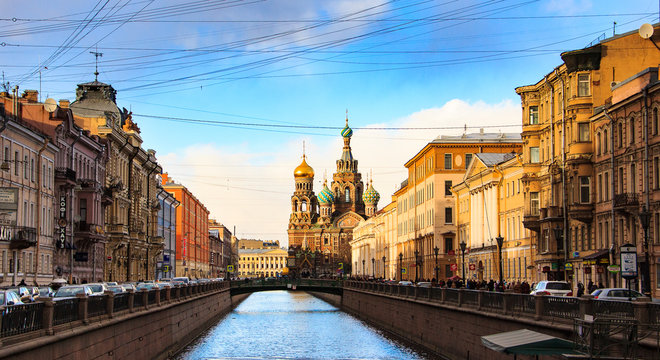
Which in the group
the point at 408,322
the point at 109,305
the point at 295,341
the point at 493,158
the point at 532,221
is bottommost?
the point at 295,341

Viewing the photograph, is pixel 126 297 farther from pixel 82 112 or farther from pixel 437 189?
pixel 437 189

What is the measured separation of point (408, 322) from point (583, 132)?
50.0ft

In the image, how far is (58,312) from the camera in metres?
24.6

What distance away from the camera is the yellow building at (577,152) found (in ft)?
181

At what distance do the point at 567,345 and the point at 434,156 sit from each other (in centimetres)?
8301

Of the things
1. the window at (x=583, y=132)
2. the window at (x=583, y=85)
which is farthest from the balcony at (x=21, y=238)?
the window at (x=583, y=85)

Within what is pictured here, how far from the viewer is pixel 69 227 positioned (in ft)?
204

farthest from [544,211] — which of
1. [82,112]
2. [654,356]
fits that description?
[654,356]

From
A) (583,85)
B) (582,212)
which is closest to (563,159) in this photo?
(582,212)

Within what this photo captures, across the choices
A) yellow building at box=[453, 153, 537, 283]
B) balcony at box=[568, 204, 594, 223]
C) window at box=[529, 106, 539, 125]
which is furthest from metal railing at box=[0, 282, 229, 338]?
yellow building at box=[453, 153, 537, 283]

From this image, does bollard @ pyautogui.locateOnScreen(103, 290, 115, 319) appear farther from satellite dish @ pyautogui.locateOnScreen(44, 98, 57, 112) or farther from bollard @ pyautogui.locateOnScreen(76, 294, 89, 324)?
satellite dish @ pyautogui.locateOnScreen(44, 98, 57, 112)

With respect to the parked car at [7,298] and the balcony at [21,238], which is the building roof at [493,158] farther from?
the parked car at [7,298]

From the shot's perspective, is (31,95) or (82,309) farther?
(31,95)

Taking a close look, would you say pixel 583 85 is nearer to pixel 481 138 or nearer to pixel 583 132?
pixel 583 132
